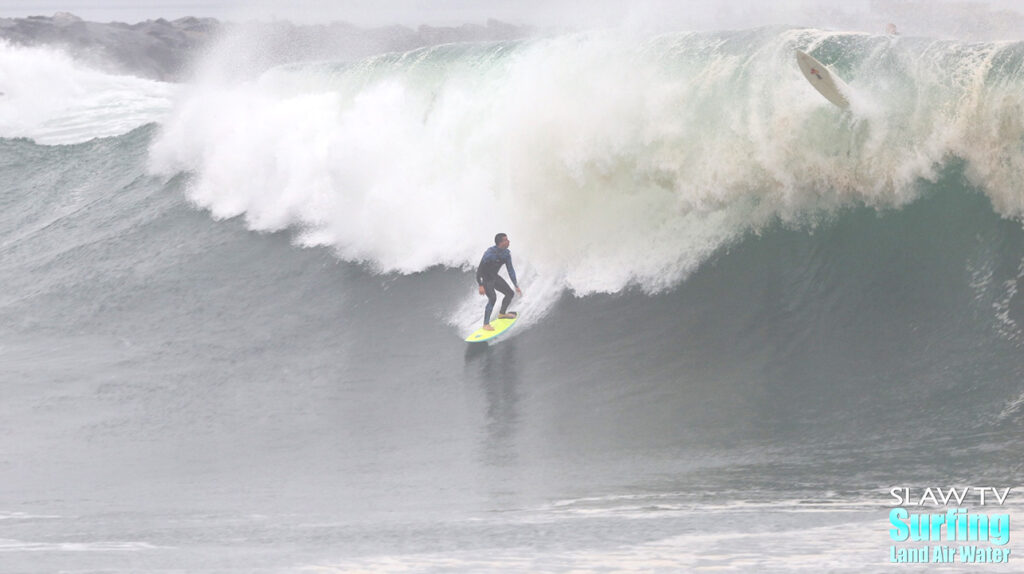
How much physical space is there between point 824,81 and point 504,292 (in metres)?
3.67

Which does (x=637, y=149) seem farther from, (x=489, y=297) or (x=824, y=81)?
(x=489, y=297)

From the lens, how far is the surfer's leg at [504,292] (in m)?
12.0

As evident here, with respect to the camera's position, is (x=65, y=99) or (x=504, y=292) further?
(x=65, y=99)

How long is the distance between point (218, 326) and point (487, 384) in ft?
15.3

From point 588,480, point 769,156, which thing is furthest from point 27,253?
point 588,480

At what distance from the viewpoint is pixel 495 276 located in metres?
11.9

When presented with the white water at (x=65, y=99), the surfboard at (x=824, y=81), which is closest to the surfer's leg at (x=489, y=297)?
the surfboard at (x=824, y=81)

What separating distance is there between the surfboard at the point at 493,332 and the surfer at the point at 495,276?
0.16 ft

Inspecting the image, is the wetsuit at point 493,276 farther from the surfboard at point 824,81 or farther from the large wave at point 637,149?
the surfboard at point 824,81

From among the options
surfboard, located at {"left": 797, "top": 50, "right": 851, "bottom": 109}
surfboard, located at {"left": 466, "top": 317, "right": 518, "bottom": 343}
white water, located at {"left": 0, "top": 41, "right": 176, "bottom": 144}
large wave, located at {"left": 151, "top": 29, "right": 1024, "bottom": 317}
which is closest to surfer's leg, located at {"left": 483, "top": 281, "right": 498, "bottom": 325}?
surfboard, located at {"left": 466, "top": 317, "right": 518, "bottom": 343}

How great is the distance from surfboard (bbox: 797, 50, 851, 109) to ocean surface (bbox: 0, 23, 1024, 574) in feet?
0.53

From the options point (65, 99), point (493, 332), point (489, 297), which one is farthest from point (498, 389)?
point (65, 99)

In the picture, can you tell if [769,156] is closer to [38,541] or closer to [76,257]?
[38,541]

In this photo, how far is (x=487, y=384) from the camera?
10.9 metres
